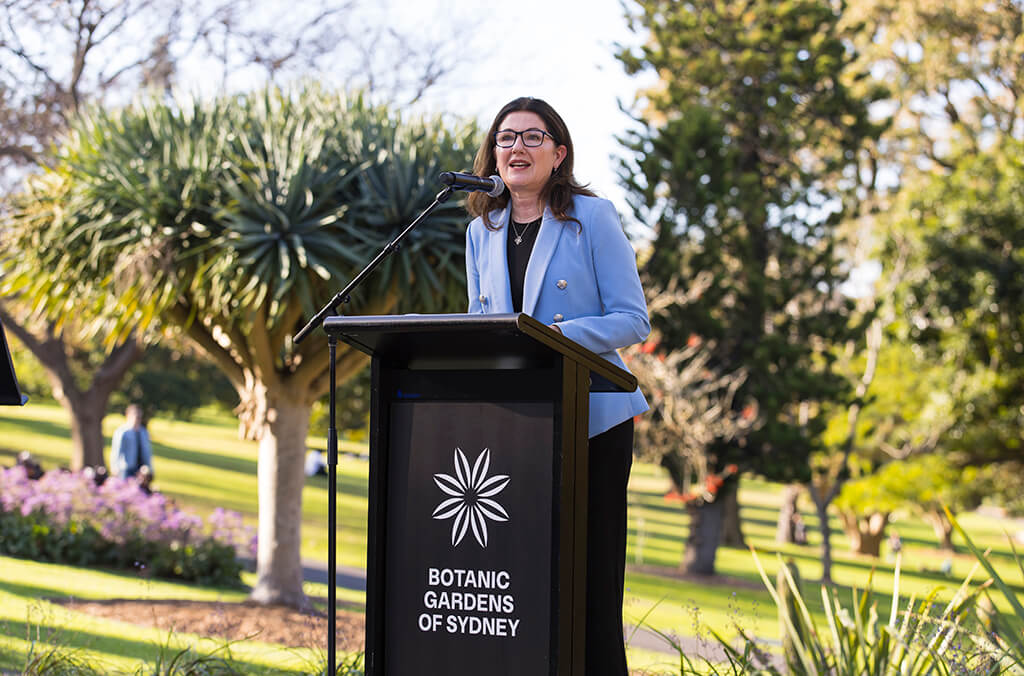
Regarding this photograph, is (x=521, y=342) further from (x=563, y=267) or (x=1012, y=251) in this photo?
(x=1012, y=251)

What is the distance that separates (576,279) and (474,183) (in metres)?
0.42

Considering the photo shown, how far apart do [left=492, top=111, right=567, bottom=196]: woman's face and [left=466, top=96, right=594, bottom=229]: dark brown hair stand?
0.03m

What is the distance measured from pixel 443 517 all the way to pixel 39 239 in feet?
23.1

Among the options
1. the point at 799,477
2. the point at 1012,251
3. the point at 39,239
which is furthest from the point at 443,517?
the point at 1012,251

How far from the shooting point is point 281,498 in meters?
9.10

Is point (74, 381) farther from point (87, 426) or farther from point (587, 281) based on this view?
point (587, 281)

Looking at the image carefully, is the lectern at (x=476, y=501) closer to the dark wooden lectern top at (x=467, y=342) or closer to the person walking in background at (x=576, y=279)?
the dark wooden lectern top at (x=467, y=342)

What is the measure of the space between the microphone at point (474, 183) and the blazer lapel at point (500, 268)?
0.15 m

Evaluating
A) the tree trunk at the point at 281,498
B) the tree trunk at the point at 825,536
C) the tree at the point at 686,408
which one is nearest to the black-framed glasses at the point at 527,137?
the tree trunk at the point at 281,498

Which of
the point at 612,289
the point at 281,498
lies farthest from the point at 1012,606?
the point at 281,498

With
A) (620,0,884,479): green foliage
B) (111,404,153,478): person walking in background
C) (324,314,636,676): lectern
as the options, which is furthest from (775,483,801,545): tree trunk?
(324,314,636,676): lectern

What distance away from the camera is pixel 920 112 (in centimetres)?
2706

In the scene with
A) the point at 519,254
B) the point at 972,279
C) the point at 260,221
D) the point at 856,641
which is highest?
the point at 972,279

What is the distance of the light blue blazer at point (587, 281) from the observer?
3.10 m
